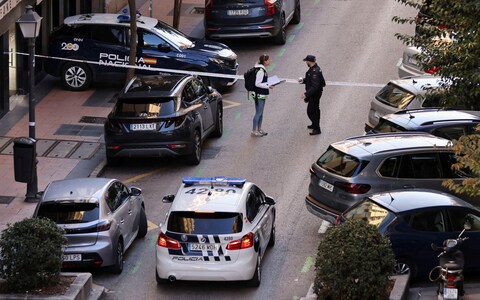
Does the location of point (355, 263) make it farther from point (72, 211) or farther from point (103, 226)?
point (72, 211)

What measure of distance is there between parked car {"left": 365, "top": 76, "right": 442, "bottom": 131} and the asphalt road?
1.30 m

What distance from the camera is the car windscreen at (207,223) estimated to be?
19344mm

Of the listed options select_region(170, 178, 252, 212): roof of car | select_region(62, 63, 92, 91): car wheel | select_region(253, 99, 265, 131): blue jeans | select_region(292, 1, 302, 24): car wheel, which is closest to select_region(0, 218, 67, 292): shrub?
select_region(170, 178, 252, 212): roof of car

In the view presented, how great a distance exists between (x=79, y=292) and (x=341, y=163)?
5631mm

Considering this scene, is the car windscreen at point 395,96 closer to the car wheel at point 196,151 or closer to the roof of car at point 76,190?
the car wheel at point 196,151

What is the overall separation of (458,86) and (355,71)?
11.9 metres

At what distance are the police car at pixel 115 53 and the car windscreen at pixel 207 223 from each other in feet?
38.6

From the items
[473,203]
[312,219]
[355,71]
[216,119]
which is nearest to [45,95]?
[216,119]

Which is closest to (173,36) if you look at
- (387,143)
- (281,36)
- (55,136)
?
(281,36)

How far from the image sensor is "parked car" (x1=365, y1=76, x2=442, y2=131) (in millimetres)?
Result: 26422

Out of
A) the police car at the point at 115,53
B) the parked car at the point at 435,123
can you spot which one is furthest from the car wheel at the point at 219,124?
the parked car at the point at 435,123

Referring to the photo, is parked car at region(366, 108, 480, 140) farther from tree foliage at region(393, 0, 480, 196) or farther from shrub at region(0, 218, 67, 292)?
shrub at region(0, 218, 67, 292)

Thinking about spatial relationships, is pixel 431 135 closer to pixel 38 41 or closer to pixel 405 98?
pixel 405 98

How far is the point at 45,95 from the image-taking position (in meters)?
31.1
